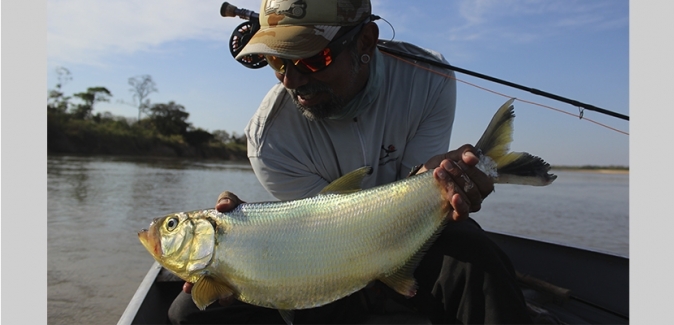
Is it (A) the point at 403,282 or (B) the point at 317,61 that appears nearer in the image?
(A) the point at 403,282

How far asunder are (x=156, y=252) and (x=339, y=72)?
1494 mm

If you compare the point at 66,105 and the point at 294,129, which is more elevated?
the point at 66,105

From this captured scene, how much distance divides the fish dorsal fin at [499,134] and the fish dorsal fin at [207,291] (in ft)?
4.40

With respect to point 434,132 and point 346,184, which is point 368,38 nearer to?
point 434,132

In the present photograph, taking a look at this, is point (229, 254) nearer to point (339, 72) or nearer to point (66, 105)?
point (339, 72)

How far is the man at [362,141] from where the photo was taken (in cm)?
217

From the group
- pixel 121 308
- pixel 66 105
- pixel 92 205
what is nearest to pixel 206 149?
pixel 66 105

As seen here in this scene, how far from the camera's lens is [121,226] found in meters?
8.64

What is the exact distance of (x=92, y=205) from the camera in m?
11.0

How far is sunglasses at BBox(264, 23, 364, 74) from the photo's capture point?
8.58ft

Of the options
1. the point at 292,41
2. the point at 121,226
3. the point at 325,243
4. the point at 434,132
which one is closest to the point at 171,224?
the point at 325,243

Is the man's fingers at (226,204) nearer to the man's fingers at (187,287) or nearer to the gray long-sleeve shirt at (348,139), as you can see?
the man's fingers at (187,287)

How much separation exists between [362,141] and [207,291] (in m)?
1.47

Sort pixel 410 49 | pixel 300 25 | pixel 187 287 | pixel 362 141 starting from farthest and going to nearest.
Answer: pixel 410 49
pixel 362 141
pixel 300 25
pixel 187 287
